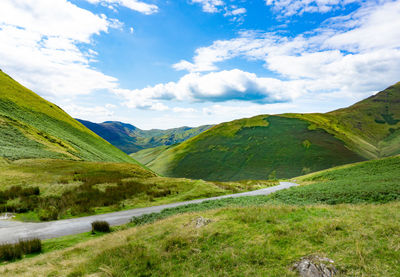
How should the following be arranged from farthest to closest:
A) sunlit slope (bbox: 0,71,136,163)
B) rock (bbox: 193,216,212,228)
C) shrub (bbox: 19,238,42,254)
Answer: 1. sunlit slope (bbox: 0,71,136,163)
2. shrub (bbox: 19,238,42,254)
3. rock (bbox: 193,216,212,228)

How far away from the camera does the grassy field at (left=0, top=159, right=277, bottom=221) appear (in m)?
24.7

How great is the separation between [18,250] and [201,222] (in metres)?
11.8

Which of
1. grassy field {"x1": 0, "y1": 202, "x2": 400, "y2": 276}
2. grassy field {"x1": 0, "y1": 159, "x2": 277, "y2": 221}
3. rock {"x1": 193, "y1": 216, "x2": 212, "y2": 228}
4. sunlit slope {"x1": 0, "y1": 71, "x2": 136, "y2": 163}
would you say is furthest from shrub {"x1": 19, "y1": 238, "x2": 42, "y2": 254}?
sunlit slope {"x1": 0, "y1": 71, "x2": 136, "y2": 163}

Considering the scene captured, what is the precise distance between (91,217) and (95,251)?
1481 centimetres

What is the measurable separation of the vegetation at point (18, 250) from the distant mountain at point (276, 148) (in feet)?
349

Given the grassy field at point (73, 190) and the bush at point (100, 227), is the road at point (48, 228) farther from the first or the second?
the grassy field at point (73, 190)

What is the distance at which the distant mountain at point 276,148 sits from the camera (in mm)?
120188

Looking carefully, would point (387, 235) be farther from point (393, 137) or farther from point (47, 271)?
point (393, 137)

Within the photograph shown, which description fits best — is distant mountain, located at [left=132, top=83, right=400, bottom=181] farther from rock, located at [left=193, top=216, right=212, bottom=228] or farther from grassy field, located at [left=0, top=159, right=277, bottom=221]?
rock, located at [left=193, top=216, right=212, bottom=228]

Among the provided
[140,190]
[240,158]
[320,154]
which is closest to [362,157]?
[320,154]

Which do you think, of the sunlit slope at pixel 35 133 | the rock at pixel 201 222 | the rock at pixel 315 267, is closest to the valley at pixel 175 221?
the rock at pixel 201 222

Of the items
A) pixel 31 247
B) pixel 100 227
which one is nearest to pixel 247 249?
pixel 31 247

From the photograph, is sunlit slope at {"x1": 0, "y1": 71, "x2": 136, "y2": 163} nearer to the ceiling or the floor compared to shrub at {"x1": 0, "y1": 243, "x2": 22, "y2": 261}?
nearer to the ceiling

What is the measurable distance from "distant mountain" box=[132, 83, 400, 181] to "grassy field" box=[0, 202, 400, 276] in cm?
10576
